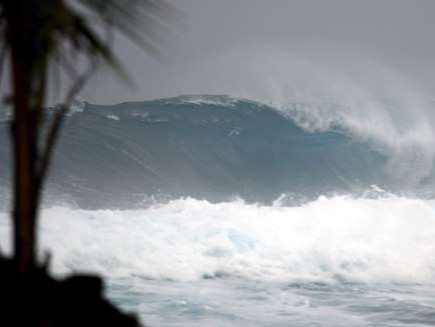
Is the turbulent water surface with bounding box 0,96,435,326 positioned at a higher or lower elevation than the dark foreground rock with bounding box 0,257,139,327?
higher

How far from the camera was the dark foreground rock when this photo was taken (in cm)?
254

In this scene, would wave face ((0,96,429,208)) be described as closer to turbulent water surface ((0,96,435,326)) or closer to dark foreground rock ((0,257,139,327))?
turbulent water surface ((0,96,435,326))

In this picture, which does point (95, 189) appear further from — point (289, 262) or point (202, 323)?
point (202, 323)

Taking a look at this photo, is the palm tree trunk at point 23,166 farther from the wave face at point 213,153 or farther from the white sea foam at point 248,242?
the wave face at point 213,153

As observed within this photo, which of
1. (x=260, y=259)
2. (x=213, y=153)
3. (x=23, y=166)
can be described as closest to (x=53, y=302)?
(x=23, y=166)

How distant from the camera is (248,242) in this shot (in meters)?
27.9

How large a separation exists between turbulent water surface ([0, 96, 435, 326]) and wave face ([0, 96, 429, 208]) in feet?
0.46

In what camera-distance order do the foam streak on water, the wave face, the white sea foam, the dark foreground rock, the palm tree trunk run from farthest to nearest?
1. the wave face
2. the white sea foam
3. the foam streak on water
4. the palm tree trunk
5. the dark foreground rock

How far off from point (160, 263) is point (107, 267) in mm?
2121

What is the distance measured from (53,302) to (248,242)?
83.5 feet

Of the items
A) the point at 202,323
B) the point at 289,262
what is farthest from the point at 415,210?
the point at 202,323

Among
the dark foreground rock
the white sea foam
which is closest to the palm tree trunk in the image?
the dark foreground rock

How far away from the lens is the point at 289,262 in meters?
26.5

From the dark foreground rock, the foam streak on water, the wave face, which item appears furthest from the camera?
the wave face
